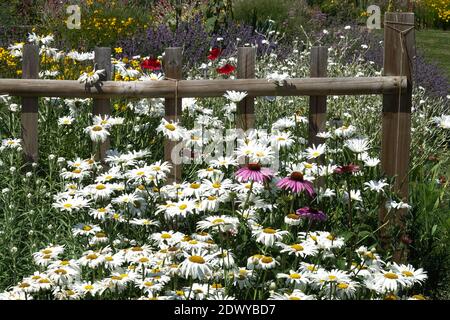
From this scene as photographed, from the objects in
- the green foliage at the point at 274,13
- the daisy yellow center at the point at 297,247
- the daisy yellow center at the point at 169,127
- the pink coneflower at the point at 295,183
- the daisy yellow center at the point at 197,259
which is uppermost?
the green foliage at the point at 274,13

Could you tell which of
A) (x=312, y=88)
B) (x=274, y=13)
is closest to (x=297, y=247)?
(x=312, y=88)

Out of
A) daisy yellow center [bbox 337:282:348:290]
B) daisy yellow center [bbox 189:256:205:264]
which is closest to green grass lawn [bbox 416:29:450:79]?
daisy yellow center [bbox 337:282:348:290]

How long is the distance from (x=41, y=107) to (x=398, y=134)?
2368 mm

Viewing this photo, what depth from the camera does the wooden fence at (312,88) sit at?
4.50 m

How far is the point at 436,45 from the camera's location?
14.7m

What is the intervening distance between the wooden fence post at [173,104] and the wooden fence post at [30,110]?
32.3 inches

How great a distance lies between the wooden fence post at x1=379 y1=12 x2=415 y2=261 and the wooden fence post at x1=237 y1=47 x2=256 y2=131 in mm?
779

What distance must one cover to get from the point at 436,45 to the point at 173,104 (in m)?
11.0

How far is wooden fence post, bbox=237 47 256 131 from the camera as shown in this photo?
467 centimetres

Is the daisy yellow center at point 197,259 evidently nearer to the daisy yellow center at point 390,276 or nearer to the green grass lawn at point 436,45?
the daisy yellow center at point 390,276

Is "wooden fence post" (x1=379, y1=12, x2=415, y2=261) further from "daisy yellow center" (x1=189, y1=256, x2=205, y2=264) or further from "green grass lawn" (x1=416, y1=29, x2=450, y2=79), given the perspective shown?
"green grass lawn" (x1=416, y1=29, x2=450, y2=79)

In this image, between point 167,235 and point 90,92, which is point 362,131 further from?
point 167,235

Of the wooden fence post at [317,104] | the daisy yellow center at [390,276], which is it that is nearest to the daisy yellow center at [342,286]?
the daisy yellow center at [390,276]

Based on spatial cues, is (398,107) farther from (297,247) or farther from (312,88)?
(297,247)
